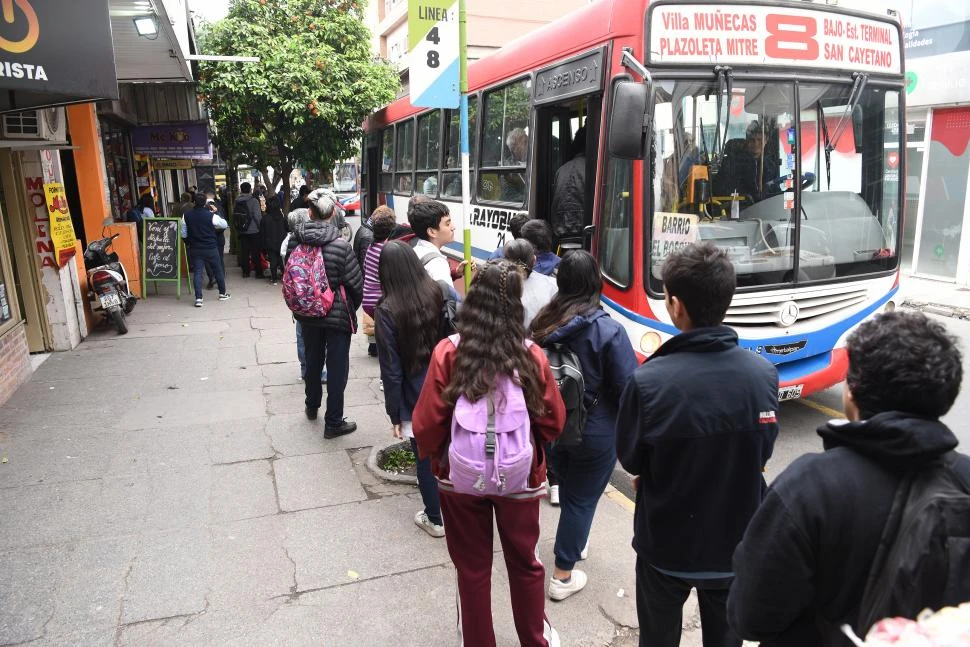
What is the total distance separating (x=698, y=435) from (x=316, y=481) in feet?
11.1

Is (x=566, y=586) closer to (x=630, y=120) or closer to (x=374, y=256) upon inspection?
(x=630, y=120)

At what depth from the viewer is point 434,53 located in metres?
4.53

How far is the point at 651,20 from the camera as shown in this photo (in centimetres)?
494

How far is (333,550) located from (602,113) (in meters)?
3.61

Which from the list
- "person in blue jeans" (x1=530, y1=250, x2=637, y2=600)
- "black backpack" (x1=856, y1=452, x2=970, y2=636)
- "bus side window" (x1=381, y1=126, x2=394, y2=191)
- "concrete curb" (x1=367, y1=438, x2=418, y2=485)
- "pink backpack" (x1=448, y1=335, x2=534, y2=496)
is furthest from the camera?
"bus side window" (x1=381, y1=126, x2=394, y2=191)

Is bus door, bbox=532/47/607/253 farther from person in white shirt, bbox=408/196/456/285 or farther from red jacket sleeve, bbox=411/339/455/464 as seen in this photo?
red jacket sleeve, bbox=411/339/455/464

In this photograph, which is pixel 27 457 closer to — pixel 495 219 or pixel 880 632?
pixel 495 219

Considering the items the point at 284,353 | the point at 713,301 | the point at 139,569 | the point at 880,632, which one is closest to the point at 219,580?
the point at 139,569

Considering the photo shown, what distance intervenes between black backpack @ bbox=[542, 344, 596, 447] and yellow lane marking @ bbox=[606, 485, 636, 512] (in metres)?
1.66

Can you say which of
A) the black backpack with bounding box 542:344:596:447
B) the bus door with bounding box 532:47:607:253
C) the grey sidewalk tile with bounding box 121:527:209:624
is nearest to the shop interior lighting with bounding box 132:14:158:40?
the bus door with bounding box 532:47:607:253

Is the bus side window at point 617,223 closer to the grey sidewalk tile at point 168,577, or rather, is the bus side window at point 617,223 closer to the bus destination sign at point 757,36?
the bus destination sign at point 757,36

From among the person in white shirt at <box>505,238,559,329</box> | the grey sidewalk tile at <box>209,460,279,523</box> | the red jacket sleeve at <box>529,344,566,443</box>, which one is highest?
the person in white shirt at <box>505,238,559,329</box>

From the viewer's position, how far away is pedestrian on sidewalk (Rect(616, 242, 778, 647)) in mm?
2230

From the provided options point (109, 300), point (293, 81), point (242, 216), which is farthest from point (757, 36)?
point (242, 216)
